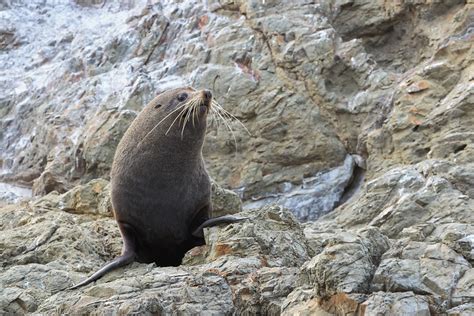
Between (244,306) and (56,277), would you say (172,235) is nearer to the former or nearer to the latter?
(56,277)

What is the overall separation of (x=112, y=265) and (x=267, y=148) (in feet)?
17.5

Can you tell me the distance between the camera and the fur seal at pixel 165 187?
20.3 ft

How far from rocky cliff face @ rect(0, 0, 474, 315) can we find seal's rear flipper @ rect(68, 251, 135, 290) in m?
0.06

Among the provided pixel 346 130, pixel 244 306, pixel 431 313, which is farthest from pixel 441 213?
pixel 346 130

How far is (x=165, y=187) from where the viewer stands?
20.7ft

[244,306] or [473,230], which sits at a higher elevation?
[473,230]

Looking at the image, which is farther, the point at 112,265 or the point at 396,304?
the point at 112,265

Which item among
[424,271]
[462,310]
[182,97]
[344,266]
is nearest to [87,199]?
[182,97]

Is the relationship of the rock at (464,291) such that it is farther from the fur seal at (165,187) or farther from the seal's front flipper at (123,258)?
the seal's front flipper at (123,258)

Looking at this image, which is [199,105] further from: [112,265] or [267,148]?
[267,148]

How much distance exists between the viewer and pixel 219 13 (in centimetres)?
1226

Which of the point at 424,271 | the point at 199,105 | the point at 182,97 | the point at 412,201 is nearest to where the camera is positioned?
the point at 424,271

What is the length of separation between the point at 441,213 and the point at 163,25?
757cm

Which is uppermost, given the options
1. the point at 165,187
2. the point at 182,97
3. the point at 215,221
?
the point at 182,97
